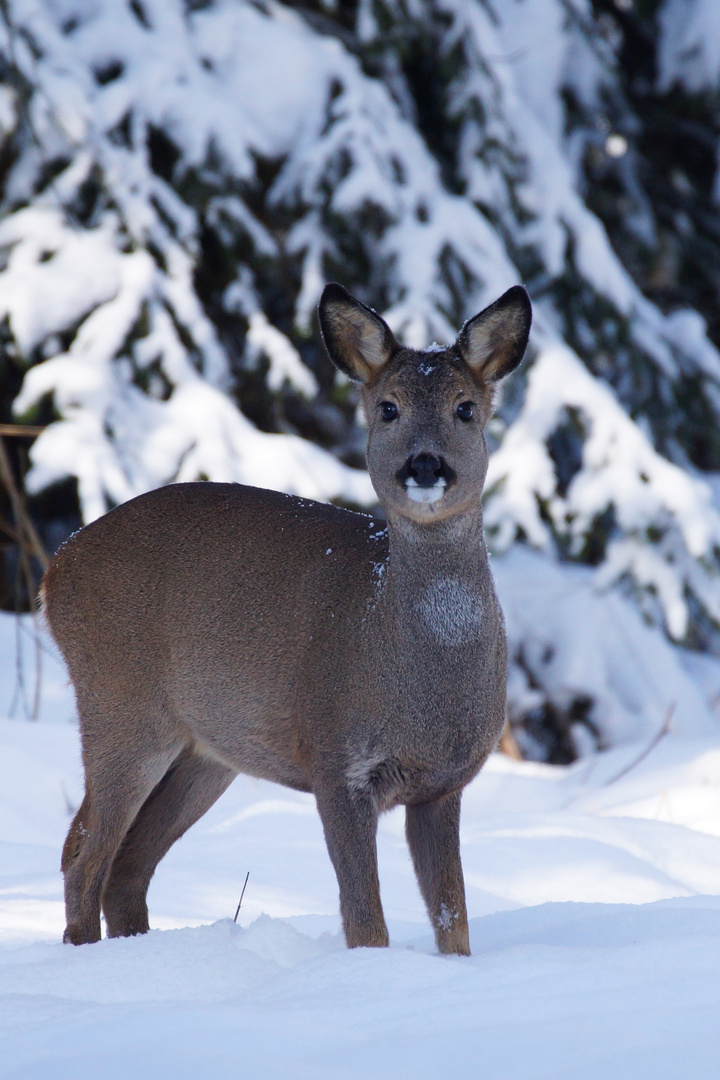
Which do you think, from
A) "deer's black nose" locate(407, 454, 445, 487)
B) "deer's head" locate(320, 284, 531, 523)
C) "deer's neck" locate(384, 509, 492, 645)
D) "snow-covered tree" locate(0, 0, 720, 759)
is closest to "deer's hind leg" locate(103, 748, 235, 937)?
"deer's neck" locate(384, 509, 492, 645)

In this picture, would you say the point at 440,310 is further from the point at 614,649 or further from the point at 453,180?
the point at 614,649

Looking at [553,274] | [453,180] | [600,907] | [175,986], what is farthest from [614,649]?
[175,986]

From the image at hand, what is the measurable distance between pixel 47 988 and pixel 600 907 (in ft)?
4.80

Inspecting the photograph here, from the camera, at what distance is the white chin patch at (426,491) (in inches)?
126

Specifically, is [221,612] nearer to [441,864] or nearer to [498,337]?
[441,864]

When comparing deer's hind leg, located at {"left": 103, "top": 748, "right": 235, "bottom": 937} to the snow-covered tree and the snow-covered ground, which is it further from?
the snow-covered tree

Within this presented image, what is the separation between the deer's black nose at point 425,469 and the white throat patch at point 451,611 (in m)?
0.31

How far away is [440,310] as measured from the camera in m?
6.77

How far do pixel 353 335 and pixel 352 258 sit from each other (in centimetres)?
360

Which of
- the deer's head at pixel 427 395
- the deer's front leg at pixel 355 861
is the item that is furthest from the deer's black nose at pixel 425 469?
the deer's front leg at pixel 355 861

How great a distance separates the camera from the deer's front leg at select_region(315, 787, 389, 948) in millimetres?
3176

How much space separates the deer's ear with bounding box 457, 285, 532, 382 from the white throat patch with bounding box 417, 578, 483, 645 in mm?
616

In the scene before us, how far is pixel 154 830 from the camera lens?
387cm

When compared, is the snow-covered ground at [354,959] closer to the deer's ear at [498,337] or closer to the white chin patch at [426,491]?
the white chin patch at [426,491]
